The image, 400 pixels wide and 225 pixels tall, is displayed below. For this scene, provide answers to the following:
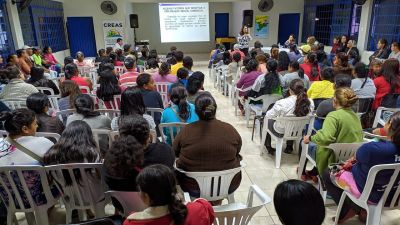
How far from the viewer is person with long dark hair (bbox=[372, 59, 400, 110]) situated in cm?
352

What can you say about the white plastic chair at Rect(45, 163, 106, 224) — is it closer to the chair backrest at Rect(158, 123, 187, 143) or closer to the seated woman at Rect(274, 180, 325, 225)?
the chair backrest at Rect(158, 123, 187, 143)

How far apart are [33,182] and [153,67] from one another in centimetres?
361

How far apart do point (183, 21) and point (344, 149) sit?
10.7 meters

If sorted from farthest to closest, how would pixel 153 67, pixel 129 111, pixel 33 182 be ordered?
pixel 153 67 < pixel 129 111 < pixel 33 182

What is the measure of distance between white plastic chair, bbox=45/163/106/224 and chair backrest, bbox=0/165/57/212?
76 millimetres

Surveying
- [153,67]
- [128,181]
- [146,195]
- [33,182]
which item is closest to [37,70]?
[153,67]

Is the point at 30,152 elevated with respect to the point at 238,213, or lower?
elevated

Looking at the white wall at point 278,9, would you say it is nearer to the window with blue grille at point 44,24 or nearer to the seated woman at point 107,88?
the window with blue grille at point 44,24

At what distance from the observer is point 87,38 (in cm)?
1096

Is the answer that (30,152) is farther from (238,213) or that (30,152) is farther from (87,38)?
(87,38)

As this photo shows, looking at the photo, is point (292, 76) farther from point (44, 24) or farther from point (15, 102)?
point (44, 24)

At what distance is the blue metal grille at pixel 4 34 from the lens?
6.47 meters

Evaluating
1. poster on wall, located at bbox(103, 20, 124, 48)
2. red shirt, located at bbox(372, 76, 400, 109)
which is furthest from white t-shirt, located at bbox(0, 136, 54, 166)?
poster on wall, located at bbox(103, 20, 124, 48)

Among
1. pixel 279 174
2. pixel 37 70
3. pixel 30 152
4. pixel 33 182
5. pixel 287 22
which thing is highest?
pixel 287 22
